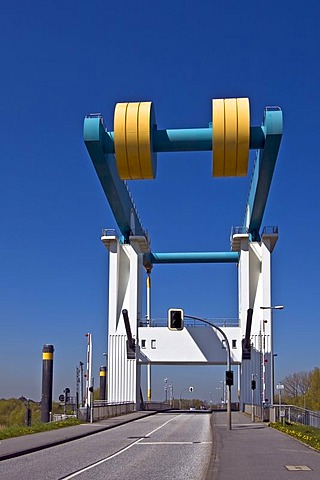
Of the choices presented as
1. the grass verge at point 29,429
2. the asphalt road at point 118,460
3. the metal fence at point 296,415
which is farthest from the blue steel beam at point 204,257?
the asphalt road at point 118,460

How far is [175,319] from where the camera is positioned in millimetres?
30297

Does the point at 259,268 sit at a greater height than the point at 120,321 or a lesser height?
greater

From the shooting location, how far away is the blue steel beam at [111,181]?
36000mm

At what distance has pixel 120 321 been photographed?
55688 millimetres

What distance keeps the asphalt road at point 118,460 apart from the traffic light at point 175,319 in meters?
4.36

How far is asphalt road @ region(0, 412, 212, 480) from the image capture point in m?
16.0

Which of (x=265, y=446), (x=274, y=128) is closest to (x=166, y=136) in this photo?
(x=274, y=128)

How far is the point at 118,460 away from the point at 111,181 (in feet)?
A: 77.7

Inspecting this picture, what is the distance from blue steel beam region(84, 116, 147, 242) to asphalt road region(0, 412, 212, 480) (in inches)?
566

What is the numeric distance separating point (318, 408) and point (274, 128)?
54.7 m

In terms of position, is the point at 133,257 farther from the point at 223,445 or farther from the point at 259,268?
the point at 223,445

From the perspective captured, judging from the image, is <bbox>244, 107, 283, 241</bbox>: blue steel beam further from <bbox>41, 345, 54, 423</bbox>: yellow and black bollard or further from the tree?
the tree

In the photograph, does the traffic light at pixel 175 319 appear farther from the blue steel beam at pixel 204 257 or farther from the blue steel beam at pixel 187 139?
the blue steel beam at pixel 204 257

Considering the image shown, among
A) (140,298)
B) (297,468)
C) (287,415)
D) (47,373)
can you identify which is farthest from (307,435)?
(140,298)
